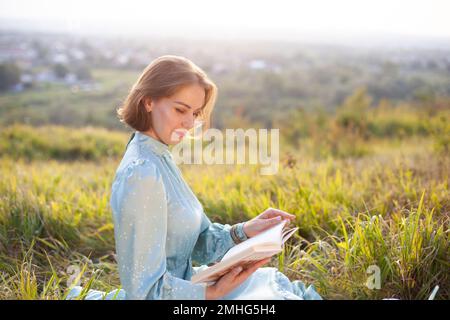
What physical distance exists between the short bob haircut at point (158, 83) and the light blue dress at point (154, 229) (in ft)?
0.25

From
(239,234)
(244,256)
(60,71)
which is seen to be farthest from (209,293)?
(60,71)

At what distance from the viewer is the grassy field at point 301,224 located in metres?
2.57

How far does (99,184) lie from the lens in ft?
15.8

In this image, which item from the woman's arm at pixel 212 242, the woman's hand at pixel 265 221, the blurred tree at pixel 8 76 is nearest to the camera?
the woman's hand at pixel 265 221

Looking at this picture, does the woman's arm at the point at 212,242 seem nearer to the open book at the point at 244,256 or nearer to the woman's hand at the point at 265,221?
the woman's hand at the point at 265,221

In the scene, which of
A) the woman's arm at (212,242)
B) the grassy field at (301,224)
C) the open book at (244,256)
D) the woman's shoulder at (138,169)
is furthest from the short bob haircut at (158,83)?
the grassy field at (301,224)

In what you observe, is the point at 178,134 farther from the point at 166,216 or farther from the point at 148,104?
the point at 166,216

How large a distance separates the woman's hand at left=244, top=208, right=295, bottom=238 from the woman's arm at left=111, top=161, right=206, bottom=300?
474 mm

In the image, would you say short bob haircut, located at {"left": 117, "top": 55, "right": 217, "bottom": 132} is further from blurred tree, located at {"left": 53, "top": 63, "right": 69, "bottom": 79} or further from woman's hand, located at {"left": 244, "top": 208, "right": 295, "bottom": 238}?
blurred tree, located at {"left": 53, "top": 63, "right": 69, "bottom": 79}

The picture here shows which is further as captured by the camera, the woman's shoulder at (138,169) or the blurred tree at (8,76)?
the blurred tree at (8,76)

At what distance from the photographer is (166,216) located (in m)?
1.92

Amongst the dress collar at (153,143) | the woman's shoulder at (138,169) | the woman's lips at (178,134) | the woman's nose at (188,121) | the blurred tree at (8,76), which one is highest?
the woman's nose at (188,121)

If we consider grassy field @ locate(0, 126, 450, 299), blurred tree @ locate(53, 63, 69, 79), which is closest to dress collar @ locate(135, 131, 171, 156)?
grassy field @ locate(0, 126, 450, 299)

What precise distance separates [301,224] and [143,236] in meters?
1.78
